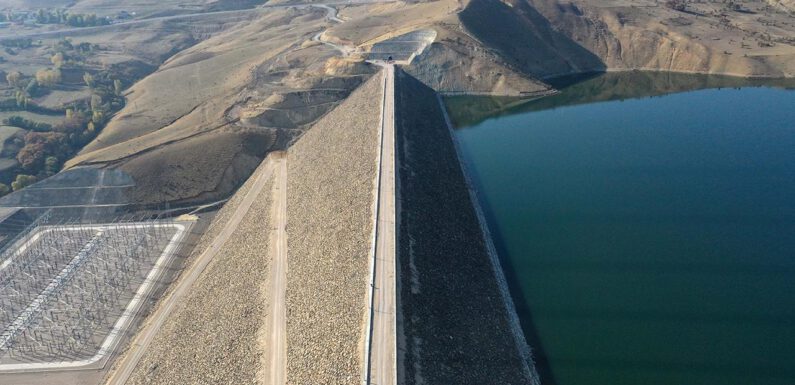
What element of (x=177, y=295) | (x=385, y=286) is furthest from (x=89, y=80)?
(x=385, y=286)

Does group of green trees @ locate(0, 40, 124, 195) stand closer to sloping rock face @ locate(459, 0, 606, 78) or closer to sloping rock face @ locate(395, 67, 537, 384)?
sloping rock face @ locate(395, 67, 537, 384)

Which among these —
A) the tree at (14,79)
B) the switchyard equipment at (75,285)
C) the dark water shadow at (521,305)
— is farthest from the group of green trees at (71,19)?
the dark water shadow at (521,305)

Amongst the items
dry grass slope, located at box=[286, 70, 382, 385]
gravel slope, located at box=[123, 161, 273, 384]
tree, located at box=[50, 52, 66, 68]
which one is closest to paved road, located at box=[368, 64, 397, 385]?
dry grass slope, located at box=[286, 70, 382, 385]

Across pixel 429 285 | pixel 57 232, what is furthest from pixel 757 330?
pixel 57 232

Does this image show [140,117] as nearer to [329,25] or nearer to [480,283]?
[329,25]

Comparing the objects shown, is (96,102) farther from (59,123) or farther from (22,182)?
(22,182)

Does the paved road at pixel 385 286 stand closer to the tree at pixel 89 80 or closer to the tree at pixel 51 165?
the tree at pixel 51 165
